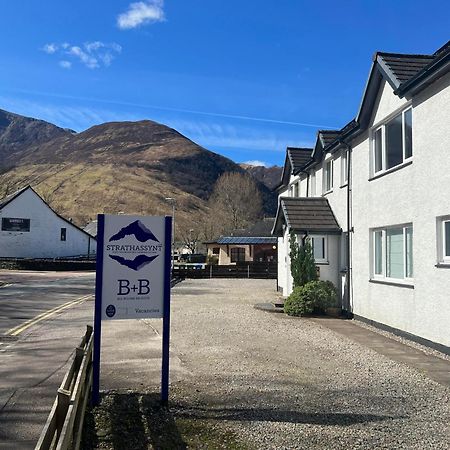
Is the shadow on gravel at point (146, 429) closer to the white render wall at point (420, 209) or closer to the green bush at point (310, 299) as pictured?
the white render wall at point (420, 209)

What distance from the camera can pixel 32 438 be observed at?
16.4 ft

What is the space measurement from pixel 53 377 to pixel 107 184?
162 meters

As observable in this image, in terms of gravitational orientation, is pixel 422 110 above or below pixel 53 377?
above

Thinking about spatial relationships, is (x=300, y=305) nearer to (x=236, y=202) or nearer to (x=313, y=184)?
(x=313, y=184)

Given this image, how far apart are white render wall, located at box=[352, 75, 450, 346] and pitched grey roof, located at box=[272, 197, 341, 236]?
9.48ft

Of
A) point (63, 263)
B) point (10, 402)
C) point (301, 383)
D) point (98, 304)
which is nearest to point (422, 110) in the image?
point (301, 383)

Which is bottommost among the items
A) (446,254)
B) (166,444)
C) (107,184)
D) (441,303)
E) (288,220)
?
(166,444)

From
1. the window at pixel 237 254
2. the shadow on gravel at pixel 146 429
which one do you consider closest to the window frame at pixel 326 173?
the shadow on gravel at pixel 146 429

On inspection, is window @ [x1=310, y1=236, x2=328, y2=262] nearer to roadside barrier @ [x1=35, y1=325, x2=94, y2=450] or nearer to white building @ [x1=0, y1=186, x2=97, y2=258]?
roadside barrier @ [x1=35, y1=325, x2=94, y2=450]

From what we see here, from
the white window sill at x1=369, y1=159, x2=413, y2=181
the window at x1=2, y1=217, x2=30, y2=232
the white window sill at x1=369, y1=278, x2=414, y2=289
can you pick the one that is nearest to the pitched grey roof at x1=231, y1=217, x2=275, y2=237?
the window at x1=2, y1=217, x2=30, y2=232

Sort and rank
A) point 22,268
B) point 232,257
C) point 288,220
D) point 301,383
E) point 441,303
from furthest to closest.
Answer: point 232,257 → point 22,268 → point 288,220 → point 441,303 → point 301,383

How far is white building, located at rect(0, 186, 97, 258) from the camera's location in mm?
55531

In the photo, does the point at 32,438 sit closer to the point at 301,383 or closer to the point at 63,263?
the point at 301,383

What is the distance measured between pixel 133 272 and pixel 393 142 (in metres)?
8.57
